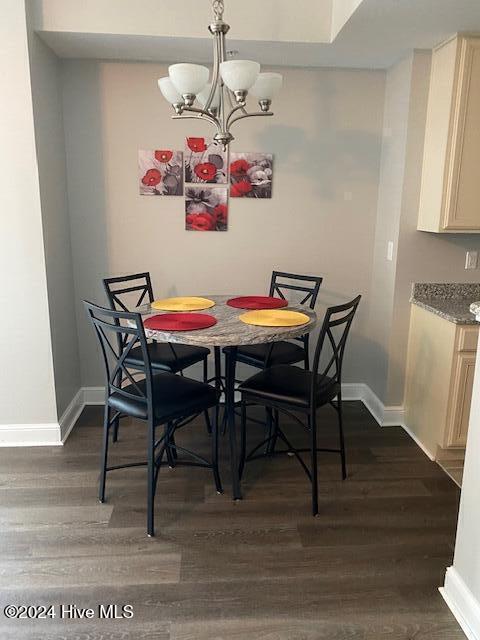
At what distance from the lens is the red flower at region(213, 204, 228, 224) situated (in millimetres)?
3273

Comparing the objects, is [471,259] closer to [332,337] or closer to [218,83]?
[332,337]

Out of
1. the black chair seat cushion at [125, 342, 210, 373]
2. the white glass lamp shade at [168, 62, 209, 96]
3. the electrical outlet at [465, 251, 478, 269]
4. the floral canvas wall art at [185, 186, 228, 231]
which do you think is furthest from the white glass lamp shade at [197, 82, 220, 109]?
the electrical outlet at [465, 251, 478, 269]

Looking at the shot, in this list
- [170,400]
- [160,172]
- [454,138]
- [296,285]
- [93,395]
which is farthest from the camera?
[93,395]

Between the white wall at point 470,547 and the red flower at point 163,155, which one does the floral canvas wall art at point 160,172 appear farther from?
the white wall at point 470,547

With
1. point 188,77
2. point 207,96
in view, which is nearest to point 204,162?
point 207,96

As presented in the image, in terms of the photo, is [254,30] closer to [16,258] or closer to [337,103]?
[337,103]

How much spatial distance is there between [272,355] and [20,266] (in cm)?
155

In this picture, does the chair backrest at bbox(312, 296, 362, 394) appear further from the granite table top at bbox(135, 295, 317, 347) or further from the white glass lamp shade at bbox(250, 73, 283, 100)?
the white glass lamp shade at bbox(250, 73, 283, 100)

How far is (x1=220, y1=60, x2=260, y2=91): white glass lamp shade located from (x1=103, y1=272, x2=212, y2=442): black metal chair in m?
1.40

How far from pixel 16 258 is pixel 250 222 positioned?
151cm

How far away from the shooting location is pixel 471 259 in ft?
9.88

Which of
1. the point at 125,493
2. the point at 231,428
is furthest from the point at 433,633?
the point at 125,493

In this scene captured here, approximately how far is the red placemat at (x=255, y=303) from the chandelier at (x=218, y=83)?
0.89m

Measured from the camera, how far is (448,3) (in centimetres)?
215
